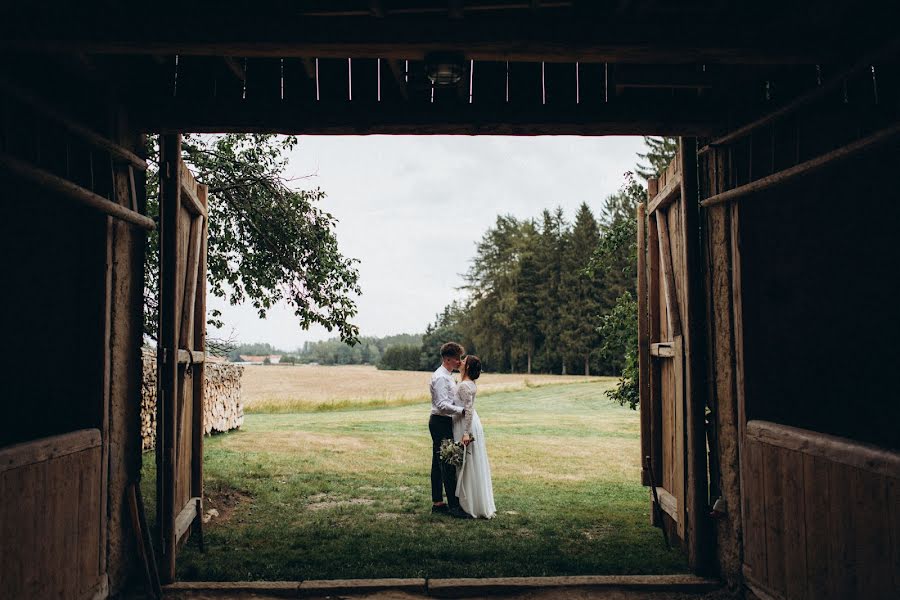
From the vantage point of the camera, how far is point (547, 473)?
1092 cm

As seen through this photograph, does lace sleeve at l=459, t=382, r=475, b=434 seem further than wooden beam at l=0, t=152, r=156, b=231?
Yes

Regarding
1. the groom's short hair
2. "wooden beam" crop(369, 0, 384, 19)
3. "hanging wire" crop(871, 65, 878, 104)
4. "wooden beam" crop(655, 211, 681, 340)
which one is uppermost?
"wooden beam" crop(369, 0, 384, 19)

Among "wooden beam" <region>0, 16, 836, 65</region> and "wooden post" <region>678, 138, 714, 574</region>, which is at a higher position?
"wooden beam" <region>0, 16, 836, 65</region>

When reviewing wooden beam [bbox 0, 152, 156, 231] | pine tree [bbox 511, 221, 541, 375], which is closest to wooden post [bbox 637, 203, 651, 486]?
wooden beam [bbox 0, 152, 156, 231]

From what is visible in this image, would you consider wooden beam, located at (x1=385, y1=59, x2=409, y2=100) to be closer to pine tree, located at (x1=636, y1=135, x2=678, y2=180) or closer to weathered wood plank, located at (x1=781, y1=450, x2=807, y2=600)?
weathered wood plank, located at (x1=781, y1=450, x2=807, y2=600)

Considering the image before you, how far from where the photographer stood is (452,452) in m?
7.60

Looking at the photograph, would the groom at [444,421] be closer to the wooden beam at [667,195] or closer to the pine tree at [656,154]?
the wooden beam at [667,195]

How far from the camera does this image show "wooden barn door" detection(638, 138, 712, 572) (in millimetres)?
5266

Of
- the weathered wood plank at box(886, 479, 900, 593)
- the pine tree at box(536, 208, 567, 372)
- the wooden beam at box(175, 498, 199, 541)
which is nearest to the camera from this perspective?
the weathered wood plank at box(886, 479, 900, 593)

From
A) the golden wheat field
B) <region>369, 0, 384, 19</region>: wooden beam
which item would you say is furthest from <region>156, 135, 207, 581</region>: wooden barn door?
the golden wheat field

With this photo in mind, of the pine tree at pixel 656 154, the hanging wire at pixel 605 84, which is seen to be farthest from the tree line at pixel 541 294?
the hanging wire at pixel 605 84

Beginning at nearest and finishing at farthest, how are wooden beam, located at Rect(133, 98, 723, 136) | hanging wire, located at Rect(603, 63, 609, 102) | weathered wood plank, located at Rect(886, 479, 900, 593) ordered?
1. weathered wood plank, located at Rect(886, 479, 900, 593)
2. wooden beam, located at Rect(133, 98, 723, 136)
3. hanging wire, located at Rect(603, 63, 609, 102)

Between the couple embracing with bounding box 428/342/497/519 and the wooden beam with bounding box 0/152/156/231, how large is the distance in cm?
374

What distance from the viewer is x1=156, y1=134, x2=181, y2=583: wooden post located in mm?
5051
